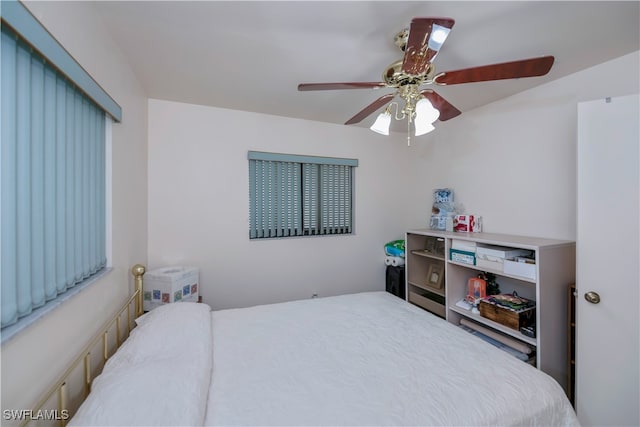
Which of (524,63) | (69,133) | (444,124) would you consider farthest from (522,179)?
(69,133)

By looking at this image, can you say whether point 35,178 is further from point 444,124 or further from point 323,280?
point 444,124

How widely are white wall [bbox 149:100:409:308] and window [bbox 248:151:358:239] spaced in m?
0.09

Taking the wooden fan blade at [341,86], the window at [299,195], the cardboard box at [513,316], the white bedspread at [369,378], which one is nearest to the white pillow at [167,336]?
the white bedspread at [369,378]

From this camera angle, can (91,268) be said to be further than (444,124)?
No

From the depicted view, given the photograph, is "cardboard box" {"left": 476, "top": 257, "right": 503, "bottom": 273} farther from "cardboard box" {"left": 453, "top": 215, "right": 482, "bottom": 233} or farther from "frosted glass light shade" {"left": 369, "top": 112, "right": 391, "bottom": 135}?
"frosted glass light shade" {"left": 369, "top": 112, "right": 391, "bottom": 135}

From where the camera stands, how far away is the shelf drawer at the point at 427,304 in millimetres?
2439

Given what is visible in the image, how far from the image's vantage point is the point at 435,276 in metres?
2.69

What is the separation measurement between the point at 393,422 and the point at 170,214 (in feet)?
7.65

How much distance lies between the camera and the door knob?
1.47 m

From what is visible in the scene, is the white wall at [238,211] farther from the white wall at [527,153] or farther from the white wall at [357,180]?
the white wall at [527,153]

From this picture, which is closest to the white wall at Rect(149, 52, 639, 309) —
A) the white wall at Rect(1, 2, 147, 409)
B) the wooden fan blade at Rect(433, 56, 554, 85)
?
the white wall at Rect(1, 2, 147, 409)

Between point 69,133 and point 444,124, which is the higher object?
point 444,124

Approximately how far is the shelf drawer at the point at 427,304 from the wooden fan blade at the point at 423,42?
2096mm

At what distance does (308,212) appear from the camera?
294cm
